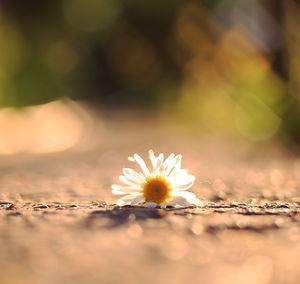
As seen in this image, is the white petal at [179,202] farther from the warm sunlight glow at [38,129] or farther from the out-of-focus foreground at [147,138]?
the warm sunlight glow at [38,129]

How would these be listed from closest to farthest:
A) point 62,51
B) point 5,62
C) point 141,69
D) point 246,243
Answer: point 246,243 → point 5,62 → point 62,51 → point 141,69

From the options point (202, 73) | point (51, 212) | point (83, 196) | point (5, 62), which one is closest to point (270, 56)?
point (202, 73)

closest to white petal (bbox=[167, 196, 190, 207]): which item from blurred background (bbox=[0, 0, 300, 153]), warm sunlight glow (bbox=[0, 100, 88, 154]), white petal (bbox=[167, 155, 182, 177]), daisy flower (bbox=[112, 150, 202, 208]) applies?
daisy flower (bbox=[112, 150, 202, 208])

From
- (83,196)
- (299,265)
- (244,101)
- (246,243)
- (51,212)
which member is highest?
(244,101)

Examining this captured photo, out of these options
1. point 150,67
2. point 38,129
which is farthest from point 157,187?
point 150,67

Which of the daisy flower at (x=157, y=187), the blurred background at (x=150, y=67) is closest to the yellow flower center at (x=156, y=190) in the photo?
the daisy flower at (x=157, y=187)

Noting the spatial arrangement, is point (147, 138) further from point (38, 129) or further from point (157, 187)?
point (157, 187)

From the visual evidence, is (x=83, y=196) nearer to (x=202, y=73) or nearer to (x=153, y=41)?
(x=202, y=73)
